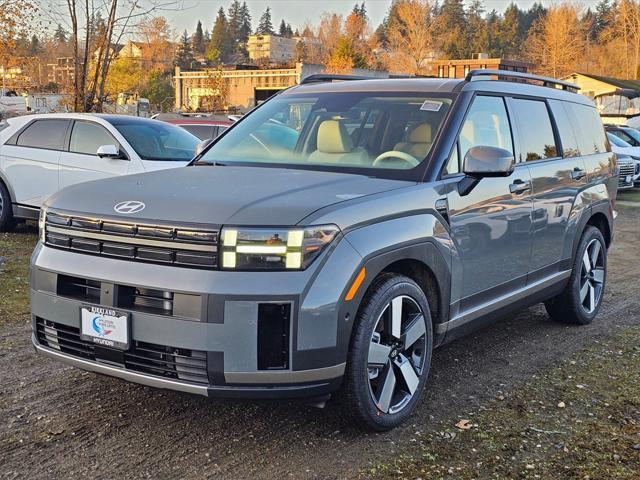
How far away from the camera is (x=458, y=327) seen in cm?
445

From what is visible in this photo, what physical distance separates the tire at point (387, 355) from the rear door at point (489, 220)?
0.44m

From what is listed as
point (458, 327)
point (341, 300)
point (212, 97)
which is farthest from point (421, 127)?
point (212, 97)

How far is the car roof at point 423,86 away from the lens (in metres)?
4.73

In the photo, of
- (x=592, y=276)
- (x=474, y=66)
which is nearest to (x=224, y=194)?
(x=592, y=276)

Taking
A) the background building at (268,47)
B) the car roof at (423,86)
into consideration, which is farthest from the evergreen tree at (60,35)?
the background building at (268,47)

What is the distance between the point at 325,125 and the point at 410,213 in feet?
3.79

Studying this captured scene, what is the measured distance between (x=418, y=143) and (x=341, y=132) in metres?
0.55

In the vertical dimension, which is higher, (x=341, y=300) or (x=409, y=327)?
(x=341, y=300)

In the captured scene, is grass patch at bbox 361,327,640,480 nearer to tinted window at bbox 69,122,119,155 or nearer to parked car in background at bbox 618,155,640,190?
tinted window at bbox 69,122,119,155

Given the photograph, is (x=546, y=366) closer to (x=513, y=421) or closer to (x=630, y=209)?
(x=513, y=421)

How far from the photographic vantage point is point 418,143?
14.5 feet

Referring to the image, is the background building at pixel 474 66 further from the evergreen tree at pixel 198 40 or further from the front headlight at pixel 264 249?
the evergreen tree at pixel 198 40

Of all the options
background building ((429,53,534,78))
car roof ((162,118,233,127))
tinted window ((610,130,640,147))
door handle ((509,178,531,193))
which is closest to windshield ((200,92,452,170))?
door handle ((509,178,531,193))

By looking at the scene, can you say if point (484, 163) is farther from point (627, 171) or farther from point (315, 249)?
point (627, 171)
